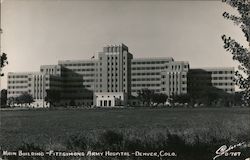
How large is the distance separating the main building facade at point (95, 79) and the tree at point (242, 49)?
1.64 feet

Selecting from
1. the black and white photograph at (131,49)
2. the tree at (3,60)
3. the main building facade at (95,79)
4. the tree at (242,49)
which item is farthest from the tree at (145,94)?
the tree at (242,49)

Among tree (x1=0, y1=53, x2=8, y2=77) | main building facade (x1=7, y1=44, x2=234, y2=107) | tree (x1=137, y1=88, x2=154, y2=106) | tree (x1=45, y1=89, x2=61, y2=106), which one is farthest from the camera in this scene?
tree (x1=137, y1=88, x2=154, y2=106)

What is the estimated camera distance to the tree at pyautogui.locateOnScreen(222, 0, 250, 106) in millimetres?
3348

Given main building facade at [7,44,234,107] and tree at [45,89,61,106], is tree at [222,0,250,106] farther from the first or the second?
tree at [45,89,61,106]

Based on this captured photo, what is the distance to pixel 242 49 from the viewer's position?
3418 mm

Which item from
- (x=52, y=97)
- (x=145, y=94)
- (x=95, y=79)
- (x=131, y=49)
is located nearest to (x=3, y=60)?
(x=131, y=49)

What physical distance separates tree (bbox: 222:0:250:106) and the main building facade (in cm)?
50

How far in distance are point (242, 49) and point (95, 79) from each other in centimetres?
638

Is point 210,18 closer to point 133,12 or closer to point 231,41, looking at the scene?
point 231,41

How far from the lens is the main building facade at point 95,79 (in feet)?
17.5
